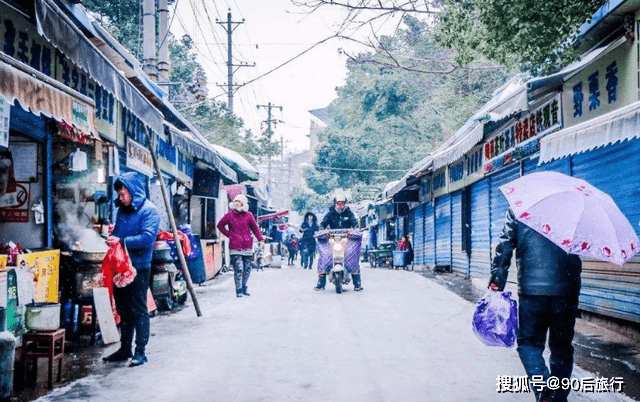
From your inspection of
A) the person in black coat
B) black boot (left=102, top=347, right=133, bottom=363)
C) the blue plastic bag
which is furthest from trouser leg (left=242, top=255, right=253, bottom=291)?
the person in black coat

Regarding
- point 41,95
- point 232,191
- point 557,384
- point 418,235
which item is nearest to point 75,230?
point 41,95

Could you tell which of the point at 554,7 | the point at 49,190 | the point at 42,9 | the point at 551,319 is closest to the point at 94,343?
the point at 49,190

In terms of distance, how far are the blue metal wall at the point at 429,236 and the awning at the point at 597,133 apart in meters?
15.5

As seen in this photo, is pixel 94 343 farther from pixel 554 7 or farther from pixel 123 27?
pixel 123 27

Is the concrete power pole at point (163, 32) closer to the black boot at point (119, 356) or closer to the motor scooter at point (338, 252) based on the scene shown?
the motor scooter at point (338, 252)

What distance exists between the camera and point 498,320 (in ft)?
15.0

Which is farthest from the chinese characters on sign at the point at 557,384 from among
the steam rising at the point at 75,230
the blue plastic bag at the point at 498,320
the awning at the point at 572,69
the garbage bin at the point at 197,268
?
the garbage bin at the point at 197,268

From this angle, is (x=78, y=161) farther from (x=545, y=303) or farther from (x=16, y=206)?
(x=545, y=303)

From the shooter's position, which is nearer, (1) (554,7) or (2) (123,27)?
(1) (554,7)

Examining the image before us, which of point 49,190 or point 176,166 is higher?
point 176,166

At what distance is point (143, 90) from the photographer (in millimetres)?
9641

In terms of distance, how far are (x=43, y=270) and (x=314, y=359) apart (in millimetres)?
3374

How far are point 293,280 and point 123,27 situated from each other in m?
15.6

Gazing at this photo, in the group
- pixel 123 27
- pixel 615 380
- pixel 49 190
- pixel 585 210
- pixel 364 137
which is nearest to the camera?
pixel 585 210
